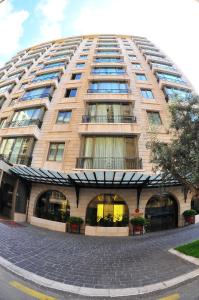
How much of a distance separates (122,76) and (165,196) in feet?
42.6

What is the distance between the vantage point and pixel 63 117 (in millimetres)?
17391

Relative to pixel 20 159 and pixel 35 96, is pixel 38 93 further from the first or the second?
pixel 20 159

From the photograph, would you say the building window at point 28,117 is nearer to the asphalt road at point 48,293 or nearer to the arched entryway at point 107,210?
the arched entryway at point 107,210

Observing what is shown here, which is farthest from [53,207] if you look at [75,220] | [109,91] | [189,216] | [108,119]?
[109,91]

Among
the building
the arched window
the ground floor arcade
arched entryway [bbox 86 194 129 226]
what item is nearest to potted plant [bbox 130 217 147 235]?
the ground floor arcade

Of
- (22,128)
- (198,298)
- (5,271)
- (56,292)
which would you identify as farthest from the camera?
(22,128)

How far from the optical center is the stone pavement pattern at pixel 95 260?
588 cm

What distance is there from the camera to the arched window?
1436 centimetres

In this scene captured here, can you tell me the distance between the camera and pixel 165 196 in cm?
1530

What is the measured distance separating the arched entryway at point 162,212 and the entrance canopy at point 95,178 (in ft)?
6.09

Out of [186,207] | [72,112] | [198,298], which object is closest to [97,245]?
[198,298]

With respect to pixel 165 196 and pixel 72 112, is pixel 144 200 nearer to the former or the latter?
pixel 165 196

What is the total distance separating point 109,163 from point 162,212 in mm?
5968

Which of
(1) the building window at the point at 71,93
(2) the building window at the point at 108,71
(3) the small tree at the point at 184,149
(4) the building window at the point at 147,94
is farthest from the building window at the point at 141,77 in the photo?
(3) the small tree at the point at 184,149
